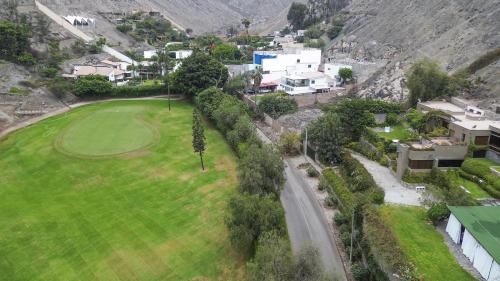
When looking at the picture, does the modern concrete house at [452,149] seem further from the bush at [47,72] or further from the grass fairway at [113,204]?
the bush at [47,72]

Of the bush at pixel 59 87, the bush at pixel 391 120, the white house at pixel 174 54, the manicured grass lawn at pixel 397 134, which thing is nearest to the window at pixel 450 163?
the manicured grass lawn at pixel 397 134

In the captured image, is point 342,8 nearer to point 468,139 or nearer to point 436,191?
point 468,139

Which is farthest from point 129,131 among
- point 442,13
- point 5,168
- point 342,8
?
point 342,8

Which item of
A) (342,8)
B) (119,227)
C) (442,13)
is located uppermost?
(342,8)

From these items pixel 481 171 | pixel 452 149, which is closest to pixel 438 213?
pixel 481 171

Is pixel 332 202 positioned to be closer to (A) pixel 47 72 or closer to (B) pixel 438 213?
(B) pixel 438 213

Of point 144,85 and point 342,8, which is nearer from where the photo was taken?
point 144,85
